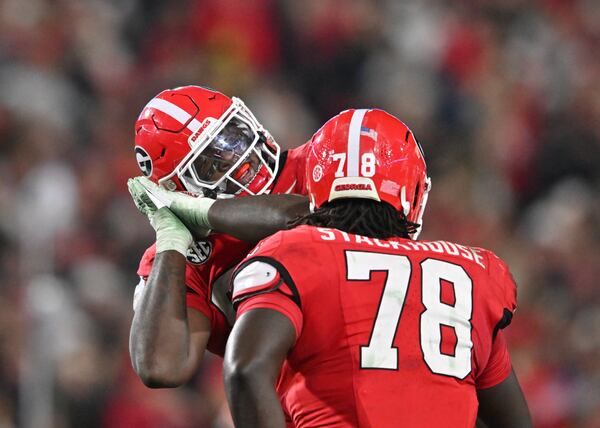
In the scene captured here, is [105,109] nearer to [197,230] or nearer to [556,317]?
[556,317]

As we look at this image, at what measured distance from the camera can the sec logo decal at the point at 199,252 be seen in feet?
8.96

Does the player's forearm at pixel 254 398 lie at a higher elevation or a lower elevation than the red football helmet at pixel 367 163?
lower

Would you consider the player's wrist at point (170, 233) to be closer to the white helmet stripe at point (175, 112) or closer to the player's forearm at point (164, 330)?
the player's forearm at point (164, 330)

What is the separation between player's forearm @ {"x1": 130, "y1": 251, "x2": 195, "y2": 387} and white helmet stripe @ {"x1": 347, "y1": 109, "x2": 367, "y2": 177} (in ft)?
2.10

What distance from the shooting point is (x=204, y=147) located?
8.76 feet

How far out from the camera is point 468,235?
5.58 metres

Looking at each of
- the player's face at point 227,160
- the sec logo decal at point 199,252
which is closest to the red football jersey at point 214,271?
the sec logo decal at point 199,252

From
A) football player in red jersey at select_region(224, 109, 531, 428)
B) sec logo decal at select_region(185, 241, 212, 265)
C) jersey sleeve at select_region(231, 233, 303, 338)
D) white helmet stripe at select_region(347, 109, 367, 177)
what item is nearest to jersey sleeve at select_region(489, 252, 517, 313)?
football player in red jersey at select_region(224, 109, 531, 428)

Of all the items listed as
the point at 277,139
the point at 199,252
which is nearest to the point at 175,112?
the point at 199,252

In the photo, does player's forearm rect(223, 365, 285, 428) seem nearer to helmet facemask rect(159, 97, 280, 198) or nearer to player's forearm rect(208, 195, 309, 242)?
player's forearm rect(208, 195, 309, 242)

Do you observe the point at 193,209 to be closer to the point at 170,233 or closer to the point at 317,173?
the point at 170,233

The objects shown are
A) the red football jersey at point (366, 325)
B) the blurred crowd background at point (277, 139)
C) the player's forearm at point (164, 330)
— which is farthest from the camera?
the blurred crowd background at point (277, 139)

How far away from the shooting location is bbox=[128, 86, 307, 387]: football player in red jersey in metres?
2.54

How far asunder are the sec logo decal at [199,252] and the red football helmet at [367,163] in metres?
0.60
